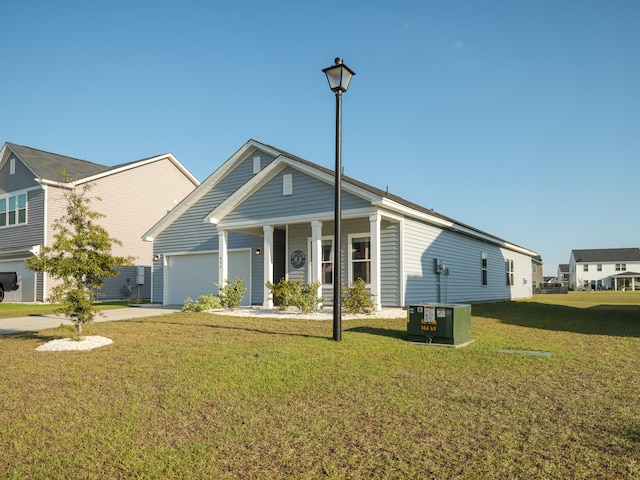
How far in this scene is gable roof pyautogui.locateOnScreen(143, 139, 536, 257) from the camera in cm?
1412

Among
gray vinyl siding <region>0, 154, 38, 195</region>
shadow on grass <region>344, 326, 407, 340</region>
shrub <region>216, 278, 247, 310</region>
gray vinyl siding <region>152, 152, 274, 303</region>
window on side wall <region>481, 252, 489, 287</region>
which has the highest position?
gray vinyl siding <region>0, 154, 38, 195</region>

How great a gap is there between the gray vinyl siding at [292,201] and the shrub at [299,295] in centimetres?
250

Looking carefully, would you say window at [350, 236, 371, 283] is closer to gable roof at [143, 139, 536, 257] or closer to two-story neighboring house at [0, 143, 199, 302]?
gable roof at [143, 139, 536, 257]

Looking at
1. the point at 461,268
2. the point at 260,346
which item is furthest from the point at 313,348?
the point at 461,268

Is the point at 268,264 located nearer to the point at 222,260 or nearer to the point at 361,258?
the point at 222,260

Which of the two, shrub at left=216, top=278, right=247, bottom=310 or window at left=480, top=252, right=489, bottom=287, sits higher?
window at left=480, top=252, right=489, bottom=287

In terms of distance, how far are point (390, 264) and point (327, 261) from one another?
2.28 m

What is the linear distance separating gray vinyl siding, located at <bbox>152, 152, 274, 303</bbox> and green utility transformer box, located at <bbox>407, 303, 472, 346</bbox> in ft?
33.9

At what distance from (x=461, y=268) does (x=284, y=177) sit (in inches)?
358

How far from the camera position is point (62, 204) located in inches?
938

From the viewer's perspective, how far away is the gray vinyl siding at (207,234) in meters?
18.7

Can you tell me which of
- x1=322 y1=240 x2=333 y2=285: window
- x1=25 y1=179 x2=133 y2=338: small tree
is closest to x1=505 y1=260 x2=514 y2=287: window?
x1=322 y1=240 x2=333 y2=285: window

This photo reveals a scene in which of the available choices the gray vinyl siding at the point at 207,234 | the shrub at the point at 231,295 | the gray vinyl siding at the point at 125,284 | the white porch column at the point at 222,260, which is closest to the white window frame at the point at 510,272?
the gray vinyl siding at the point at 207,234

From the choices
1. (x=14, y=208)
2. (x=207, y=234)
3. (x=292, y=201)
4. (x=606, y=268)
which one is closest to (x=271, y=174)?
(x=292, y=201)
